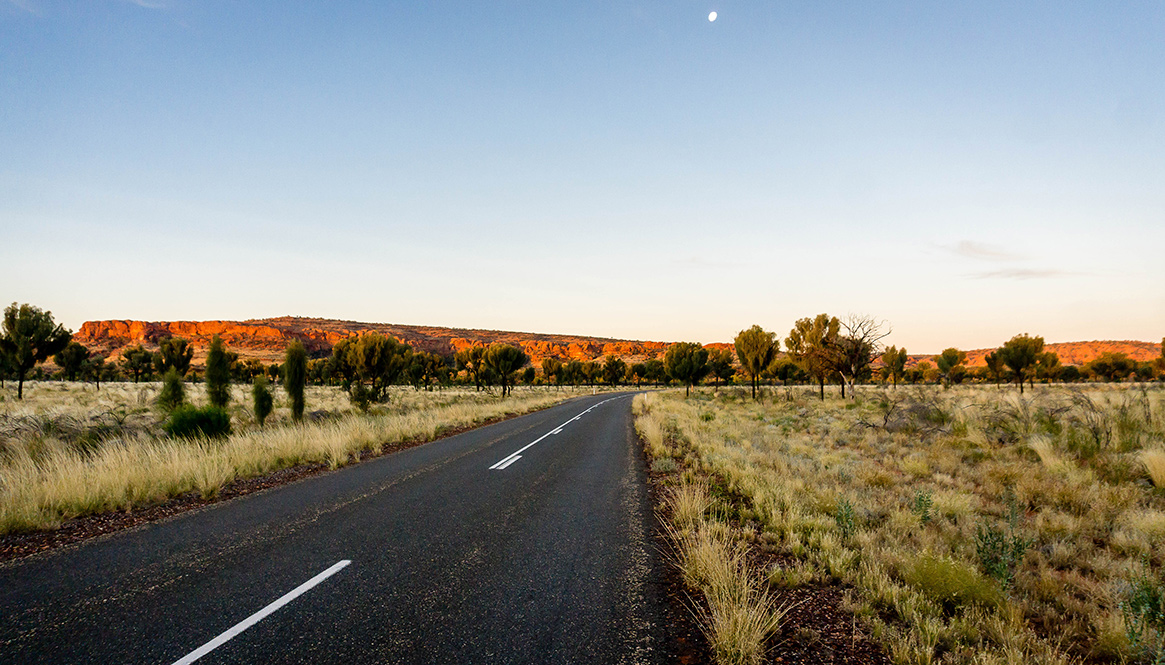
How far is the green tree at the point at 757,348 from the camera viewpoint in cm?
4259

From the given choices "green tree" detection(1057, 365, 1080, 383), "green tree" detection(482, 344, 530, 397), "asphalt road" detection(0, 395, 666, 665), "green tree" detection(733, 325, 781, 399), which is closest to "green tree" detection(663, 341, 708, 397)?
"green tree" detection(733, 325, 781, 399)

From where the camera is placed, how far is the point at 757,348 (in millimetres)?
42719

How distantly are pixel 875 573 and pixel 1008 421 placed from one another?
578 inches

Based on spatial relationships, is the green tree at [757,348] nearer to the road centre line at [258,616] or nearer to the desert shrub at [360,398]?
the desert shrub at [360,398]

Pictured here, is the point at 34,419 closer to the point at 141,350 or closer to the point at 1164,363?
the point at 141,350

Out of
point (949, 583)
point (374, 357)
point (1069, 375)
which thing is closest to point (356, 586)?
point (949, 583)

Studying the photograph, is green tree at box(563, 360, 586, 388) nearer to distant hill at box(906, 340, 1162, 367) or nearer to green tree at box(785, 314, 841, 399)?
green tree at box(785, 314, 841, 399)

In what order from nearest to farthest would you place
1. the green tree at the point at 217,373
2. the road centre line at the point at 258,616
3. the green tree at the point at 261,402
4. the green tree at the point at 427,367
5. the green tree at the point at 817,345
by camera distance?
the road centre line at the point at 258,616 < the green tree at the point at 261,402 < the green tree at the point at 217,373 < the green tree at the point at 817,345 < the green tree at the point at 427,367

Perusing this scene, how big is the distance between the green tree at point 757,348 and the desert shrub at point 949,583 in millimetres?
39590

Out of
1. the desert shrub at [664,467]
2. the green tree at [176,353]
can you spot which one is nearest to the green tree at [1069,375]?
the desert shrub at [664,467]

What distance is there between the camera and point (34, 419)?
13102 millimetres

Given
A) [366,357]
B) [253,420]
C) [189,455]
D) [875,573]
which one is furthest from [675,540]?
[366,357]

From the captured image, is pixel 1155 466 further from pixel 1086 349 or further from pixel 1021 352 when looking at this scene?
pixel 1086 349

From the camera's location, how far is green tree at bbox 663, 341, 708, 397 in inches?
2109
